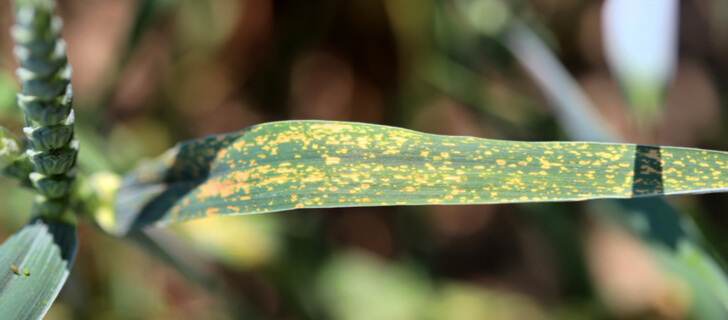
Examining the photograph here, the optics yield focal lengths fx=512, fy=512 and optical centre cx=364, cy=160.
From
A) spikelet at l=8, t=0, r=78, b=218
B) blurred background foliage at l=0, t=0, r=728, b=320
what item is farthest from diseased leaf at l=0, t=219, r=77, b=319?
blurred background foliage at l=0, t=0, r=728, b=320

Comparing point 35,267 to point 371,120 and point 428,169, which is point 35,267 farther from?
point 371,120

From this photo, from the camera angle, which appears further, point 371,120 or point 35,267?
point 371,120

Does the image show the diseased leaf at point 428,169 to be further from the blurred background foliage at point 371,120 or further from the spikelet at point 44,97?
the blurred background foliage at point 371,120

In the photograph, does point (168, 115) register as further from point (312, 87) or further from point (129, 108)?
point (312, 87)

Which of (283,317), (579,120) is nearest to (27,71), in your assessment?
(579,120)

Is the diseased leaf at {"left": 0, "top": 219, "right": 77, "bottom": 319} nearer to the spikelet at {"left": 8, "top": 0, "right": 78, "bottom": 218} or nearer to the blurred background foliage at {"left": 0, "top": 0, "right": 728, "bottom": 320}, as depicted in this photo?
the spikelet at {"left": 8, "top": 0, "right": 78, "bottom": 218}

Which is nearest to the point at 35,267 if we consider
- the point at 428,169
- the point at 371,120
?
the point at 428,169
